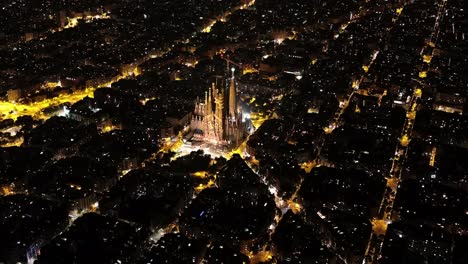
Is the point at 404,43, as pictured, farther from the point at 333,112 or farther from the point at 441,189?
the point at 441,189

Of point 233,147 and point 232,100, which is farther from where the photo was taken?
point 233,147

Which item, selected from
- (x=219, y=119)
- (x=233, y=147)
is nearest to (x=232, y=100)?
(x=219, y=119)

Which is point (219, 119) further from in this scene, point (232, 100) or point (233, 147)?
point (233, 147)

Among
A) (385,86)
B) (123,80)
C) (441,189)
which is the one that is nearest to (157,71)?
(123,80)

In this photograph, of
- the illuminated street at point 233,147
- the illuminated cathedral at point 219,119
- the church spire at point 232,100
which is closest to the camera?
the illuminated street at point 233,147

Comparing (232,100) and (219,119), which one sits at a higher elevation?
(232,100)

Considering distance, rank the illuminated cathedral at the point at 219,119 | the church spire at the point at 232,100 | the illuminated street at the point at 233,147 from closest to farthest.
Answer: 1. the illuminated street at the point at 233,147
2. the church spire at the point at 232,100
3. the illuminated cathedral at the point at 219,119

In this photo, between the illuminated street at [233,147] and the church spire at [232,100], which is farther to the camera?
the church spire at [232,100]

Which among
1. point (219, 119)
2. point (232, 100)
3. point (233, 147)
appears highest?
point (232, 100)

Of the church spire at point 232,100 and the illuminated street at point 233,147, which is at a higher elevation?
the church spire at point 232,100
